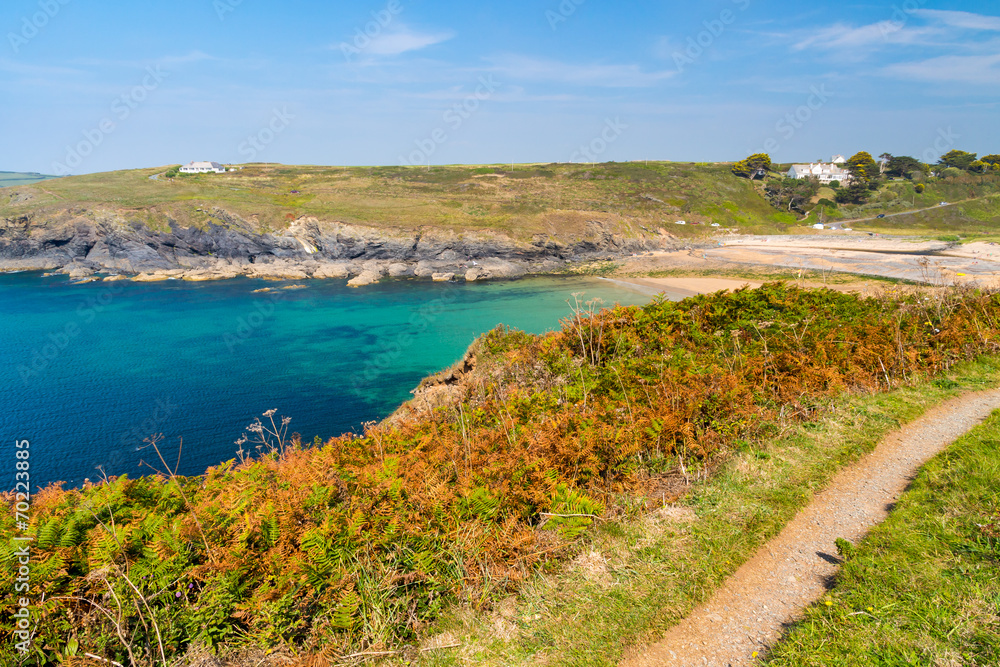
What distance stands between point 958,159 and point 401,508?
6839 inches

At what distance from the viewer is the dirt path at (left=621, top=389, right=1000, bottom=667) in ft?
13.3

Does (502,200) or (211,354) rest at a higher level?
(502,200)

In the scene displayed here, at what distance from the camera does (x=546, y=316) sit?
1667 inches

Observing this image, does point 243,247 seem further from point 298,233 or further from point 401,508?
point 401,508

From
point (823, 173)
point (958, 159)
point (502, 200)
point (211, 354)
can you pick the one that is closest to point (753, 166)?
point (823, 173)

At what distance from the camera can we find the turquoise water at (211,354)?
21.1 meters

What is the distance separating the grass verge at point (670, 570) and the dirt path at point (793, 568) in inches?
5.3

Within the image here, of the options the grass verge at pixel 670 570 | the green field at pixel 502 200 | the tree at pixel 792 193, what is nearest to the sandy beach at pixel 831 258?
the green field at pixel 502 200

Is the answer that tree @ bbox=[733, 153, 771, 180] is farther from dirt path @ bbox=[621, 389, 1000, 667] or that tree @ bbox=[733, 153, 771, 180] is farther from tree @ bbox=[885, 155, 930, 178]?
dirt path @ bbox=[621, 389, 1000, 667]

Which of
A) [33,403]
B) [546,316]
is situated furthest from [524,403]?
[546,316]

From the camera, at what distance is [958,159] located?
121 metres

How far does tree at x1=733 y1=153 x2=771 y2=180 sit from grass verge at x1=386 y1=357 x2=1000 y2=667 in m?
141

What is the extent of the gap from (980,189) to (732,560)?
145689mm

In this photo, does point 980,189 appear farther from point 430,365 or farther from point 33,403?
point 33,403
